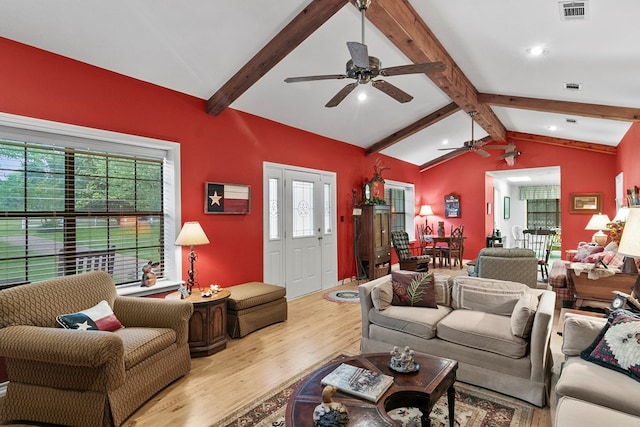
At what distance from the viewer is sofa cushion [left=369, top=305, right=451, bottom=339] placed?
292 cm

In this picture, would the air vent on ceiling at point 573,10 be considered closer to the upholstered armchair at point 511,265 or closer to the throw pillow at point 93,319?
the upholstered armchair at point 511,265

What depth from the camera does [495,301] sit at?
307 centimetres

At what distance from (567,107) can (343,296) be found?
4269mm

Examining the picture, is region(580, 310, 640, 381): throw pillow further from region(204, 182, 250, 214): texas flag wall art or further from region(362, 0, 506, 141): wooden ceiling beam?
region(204, 182, 250, 214): texas flag wall art

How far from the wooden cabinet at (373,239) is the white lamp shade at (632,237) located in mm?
4526

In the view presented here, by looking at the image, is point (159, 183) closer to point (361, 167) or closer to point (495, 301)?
point (495, 301)

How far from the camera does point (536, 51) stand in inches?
133

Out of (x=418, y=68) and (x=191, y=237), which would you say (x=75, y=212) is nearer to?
(x=191, y=237)

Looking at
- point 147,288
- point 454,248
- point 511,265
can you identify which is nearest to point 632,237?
point 511,265

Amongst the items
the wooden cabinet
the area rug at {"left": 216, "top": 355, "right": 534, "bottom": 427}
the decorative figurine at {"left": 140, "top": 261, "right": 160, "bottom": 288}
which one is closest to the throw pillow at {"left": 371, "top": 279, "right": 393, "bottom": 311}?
the area rug at {"left": 216, "top": 355, "right": 534, "bottom": 427}

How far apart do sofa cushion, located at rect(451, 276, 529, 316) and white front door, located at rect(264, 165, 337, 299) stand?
8.92 feet

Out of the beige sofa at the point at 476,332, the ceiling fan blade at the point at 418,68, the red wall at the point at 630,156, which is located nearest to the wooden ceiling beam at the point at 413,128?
the red wall at the point at 630,156

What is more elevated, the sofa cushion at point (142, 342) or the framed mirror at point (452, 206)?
the framed mirror at point (452, 206)

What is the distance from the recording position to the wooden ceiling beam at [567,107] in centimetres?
444
